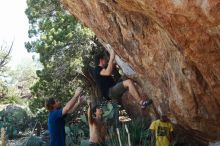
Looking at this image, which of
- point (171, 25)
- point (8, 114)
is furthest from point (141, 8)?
point (8, 114)

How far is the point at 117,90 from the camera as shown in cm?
1070

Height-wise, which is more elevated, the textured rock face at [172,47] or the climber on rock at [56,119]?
the textured rock face at [172,47]

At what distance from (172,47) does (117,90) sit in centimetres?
231

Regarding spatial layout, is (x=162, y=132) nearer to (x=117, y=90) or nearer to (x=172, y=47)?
(x=117, y=90)

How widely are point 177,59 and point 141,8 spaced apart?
213cm

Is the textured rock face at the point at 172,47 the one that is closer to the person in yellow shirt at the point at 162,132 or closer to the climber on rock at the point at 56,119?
the person in yellow shirt at the point at 162,132

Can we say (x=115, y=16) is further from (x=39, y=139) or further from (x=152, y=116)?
(x=39, y=139)

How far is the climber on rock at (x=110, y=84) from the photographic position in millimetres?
10180

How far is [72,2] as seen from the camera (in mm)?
10836

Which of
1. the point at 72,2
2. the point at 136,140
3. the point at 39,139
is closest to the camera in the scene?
the point at 72,2

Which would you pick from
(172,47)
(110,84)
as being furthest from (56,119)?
(110,84)

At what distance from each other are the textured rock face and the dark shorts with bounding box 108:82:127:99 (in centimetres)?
67

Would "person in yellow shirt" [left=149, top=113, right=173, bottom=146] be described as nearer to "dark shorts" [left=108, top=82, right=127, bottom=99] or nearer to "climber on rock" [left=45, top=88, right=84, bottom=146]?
"dark shorts" [left=108, top=82, right=127, bottom=99]

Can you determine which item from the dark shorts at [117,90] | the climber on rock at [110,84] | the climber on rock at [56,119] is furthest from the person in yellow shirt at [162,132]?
the climber on rock at [56,119]
